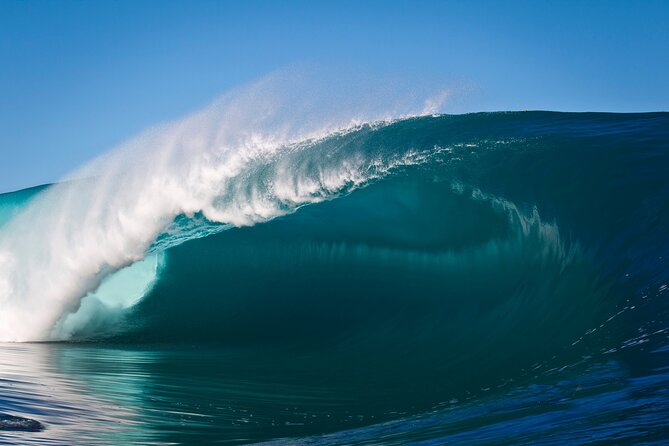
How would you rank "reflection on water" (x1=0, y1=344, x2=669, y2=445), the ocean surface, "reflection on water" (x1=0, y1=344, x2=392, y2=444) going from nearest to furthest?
"reflection on water" (x1=0, y1=344, x2=669, y2=445) < "reflection on water" (x1=0, y1=344, x2=392, y2=444) < the ocean surface

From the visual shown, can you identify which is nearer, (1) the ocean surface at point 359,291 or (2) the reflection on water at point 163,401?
(2) the reflection on water at point 163,401

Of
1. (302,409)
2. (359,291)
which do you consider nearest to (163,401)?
(302,409)

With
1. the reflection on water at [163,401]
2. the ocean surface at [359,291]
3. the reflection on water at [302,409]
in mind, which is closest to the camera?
the reflection on water at [302,409]

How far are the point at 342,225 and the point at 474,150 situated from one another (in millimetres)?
2163

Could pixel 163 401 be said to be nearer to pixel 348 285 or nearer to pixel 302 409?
pixel 302 409

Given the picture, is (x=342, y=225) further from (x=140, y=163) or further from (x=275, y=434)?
(x=275, y=434)

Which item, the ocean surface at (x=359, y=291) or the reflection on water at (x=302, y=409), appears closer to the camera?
the reflection on water at (x=302, y=409)

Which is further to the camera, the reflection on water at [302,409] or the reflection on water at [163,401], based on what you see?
the reflection on water at [163,401]

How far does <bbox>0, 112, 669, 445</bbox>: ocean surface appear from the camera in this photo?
4.43 metres

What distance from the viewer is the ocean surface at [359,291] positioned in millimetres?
4434

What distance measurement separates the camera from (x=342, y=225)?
35.6ft

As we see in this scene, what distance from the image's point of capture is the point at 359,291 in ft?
32.6

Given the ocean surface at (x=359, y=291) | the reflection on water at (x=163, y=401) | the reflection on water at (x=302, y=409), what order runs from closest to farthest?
1. the reflection on water at (x=302, y=409)
2. the reflection on water at (x=163, y=401)
3. the ocean surface at (x=359, y=291)

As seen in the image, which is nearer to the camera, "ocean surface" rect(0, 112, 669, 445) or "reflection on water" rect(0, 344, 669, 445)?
"reflection on water" rect(0, 344, 669, 445)
